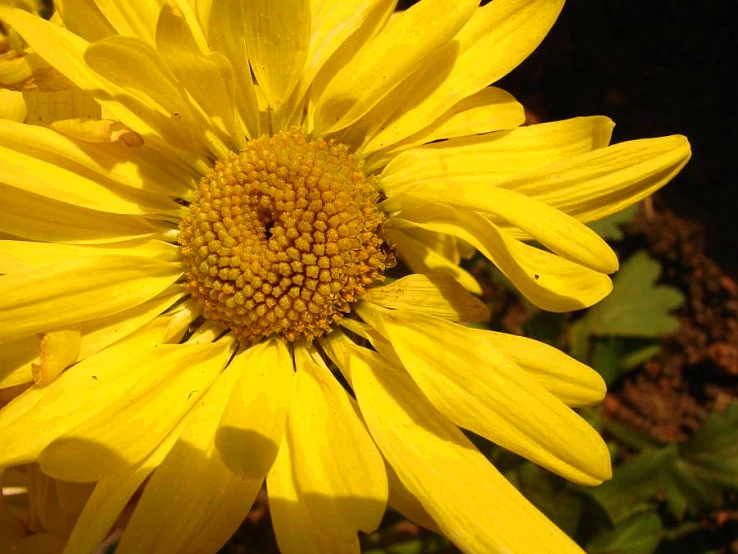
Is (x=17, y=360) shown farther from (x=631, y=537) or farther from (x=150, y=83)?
(x=631, y=537)

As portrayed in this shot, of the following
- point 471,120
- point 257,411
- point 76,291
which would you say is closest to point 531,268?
point 471,120

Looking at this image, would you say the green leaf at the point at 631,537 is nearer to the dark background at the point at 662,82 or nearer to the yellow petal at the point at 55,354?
the dark background at the point at 662,82

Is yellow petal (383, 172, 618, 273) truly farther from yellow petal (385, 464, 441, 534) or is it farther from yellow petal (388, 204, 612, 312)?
yellow petal (385, 464, 441, 534)

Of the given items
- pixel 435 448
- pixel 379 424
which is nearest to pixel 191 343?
pixel 379 424

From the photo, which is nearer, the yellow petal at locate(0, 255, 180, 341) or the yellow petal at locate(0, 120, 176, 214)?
the yellow petal at locate(0, 255, 180, 341)

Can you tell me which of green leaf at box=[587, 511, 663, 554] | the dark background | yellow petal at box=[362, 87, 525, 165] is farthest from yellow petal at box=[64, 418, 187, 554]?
the dark background

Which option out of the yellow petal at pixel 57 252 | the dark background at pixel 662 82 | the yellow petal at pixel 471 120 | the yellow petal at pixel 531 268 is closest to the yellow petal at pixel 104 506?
the yellow petal at pixel 57 252
